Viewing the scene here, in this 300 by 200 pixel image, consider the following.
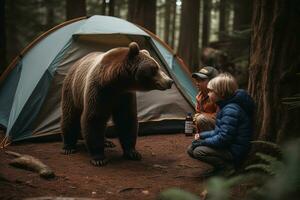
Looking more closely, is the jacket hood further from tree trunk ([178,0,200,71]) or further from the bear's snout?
tree trunk ([178,0,200,71])

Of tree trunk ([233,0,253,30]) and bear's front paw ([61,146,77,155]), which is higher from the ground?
tree trunk ([233,0,253,30])

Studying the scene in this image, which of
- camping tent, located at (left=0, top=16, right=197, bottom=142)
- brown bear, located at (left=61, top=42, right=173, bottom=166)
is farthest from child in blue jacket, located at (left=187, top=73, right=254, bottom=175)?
camping tent, located at (left=0, top=16, right=197, bottom=142)

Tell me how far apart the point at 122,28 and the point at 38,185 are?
13.1 feet

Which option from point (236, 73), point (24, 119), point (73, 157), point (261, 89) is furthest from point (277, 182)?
point (236, 73)

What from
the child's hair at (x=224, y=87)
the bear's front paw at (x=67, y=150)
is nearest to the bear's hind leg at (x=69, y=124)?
the bear's front paw at (x=67, y=150)

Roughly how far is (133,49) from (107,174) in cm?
167

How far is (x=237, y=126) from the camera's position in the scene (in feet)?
16.6

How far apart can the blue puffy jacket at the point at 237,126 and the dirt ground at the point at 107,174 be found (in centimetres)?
57

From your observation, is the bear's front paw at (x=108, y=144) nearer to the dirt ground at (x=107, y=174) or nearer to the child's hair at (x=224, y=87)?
the dirt ground at (x=107, y=174)

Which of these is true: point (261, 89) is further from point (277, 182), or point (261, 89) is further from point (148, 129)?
point (148, 129)

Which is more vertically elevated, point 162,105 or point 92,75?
point 92,75

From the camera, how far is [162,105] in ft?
27.8

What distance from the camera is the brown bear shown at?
19.8ft

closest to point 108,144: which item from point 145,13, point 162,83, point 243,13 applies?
point 162,83
